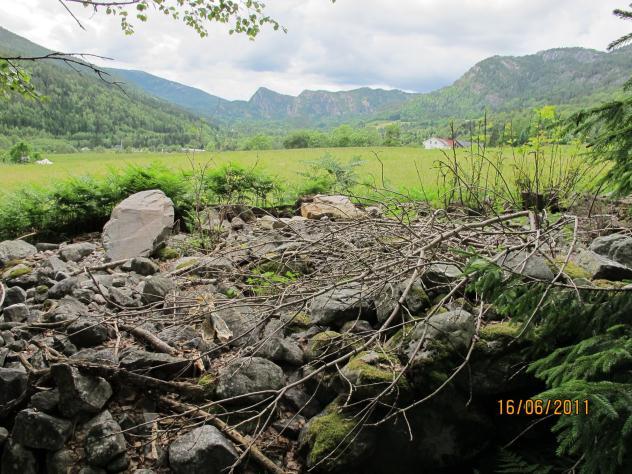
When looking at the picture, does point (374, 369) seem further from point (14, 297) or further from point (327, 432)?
point (14, 297)

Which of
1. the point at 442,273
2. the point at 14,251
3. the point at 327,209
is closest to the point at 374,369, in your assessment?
the point at 442,273

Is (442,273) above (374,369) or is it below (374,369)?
above

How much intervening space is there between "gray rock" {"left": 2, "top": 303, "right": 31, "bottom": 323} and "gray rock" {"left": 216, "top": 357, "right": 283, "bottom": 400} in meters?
2.12

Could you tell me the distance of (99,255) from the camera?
20.7 feet

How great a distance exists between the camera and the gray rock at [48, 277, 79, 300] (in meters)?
4.49

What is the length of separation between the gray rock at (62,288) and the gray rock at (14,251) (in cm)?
192

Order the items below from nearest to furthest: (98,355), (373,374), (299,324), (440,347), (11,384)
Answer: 1. (373,374)
2. (440,347)
3. (11,384)
4. (98,355)
5. (299,324)

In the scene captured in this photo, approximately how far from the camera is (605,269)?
3.18 meters

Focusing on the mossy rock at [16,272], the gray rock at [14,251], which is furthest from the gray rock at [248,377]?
the gray rock at [14,251]

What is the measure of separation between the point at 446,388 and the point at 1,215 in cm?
748

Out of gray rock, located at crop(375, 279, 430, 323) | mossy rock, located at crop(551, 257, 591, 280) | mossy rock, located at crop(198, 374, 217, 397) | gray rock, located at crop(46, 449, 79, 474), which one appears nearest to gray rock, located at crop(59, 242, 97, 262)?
gray rock, located at crop(46, 449, 79, 474)

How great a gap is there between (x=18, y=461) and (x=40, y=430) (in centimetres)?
25

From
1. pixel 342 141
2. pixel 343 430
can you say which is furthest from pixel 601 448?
pixel 342 141

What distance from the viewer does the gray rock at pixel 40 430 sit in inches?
115
